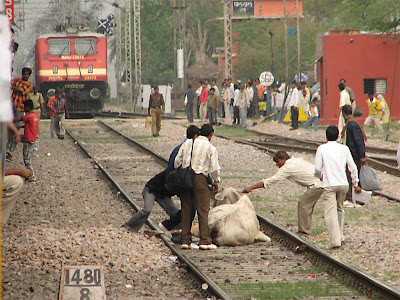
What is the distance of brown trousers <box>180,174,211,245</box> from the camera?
8.46 m

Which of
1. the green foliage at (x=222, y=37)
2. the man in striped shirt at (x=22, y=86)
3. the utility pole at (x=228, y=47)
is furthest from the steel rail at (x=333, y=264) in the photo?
the green foliage at (x=222, y=37)

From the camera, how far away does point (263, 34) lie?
57875mm

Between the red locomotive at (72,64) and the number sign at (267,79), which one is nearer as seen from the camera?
the red locomotive at (72,64)

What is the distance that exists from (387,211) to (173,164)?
4.20m

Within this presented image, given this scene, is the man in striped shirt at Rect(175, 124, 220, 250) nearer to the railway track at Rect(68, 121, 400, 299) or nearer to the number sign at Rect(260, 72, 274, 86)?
the railway track at Rect(68, 121, 400, 299)

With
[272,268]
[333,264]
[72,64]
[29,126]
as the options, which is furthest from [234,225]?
[72,64]

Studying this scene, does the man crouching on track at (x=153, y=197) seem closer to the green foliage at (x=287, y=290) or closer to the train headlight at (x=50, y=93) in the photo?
the green foliage at (x=287, y=290)

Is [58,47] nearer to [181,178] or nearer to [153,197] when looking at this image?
[153,197]

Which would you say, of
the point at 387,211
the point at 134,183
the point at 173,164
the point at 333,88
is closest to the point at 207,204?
the point at 173,164

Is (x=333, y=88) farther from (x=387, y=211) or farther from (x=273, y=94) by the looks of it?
(x=387, y=211)

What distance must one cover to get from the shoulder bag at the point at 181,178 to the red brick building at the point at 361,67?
→ 20169 mm

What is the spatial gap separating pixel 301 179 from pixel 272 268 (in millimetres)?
1563

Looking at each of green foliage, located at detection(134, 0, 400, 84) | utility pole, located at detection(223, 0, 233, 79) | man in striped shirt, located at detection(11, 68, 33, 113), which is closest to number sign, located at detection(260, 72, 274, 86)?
utility pole, located at detection(223, 0, 233, 79)

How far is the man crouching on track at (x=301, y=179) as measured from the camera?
860 centimetres
